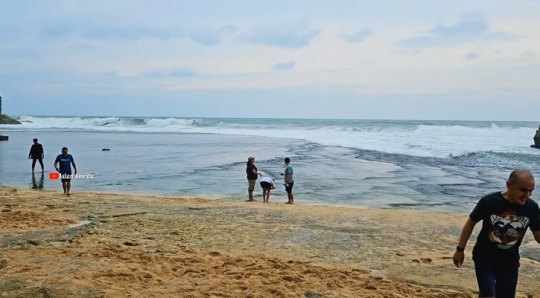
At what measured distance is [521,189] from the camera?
3637 millimetres

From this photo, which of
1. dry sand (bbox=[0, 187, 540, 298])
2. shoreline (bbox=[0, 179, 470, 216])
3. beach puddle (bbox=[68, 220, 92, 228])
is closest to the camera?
dry sand (bbox=[0, 187, 540, 298])

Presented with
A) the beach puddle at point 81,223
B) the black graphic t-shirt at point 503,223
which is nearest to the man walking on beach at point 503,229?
the black graphic t-shirt at point 503,223

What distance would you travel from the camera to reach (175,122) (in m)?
81.3

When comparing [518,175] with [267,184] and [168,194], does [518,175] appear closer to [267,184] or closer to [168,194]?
[267,184]

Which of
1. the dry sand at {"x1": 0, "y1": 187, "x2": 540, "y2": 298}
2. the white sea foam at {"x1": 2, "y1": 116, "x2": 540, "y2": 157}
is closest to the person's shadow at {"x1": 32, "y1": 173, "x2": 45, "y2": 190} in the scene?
the dry sand at {"x1": 0, "y1": 187, "x2": 540, "y2": 298}

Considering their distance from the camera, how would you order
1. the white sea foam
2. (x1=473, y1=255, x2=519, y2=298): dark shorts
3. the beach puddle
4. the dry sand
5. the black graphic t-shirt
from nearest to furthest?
the black graphic t-shirt → (x1=473, y1=255, x2=519, y2=298): dark shorts → the dry sand → the beach puddle → the white sea foam

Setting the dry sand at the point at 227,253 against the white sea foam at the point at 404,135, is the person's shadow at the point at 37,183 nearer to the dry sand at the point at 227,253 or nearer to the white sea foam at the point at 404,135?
the dry sand at the point at 227,253

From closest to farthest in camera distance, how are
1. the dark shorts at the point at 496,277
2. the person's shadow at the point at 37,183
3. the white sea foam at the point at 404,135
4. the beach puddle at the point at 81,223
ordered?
the dark shorts at the point at 496,277
the beach puddle at the point at 81,223
the person's shadow at the point at 37,183
the white sea foam at the point at 404,135

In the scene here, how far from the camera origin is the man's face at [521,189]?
3.62m

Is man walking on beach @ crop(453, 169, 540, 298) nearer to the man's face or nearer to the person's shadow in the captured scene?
the man's face

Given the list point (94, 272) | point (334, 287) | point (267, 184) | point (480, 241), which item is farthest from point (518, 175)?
point (267, 184)

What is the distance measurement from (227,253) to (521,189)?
Answer: 4.16 metres

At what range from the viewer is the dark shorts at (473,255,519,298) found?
3859 millimetres

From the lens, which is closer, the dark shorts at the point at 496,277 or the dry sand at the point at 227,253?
the dark shorts at the point at 496,277
